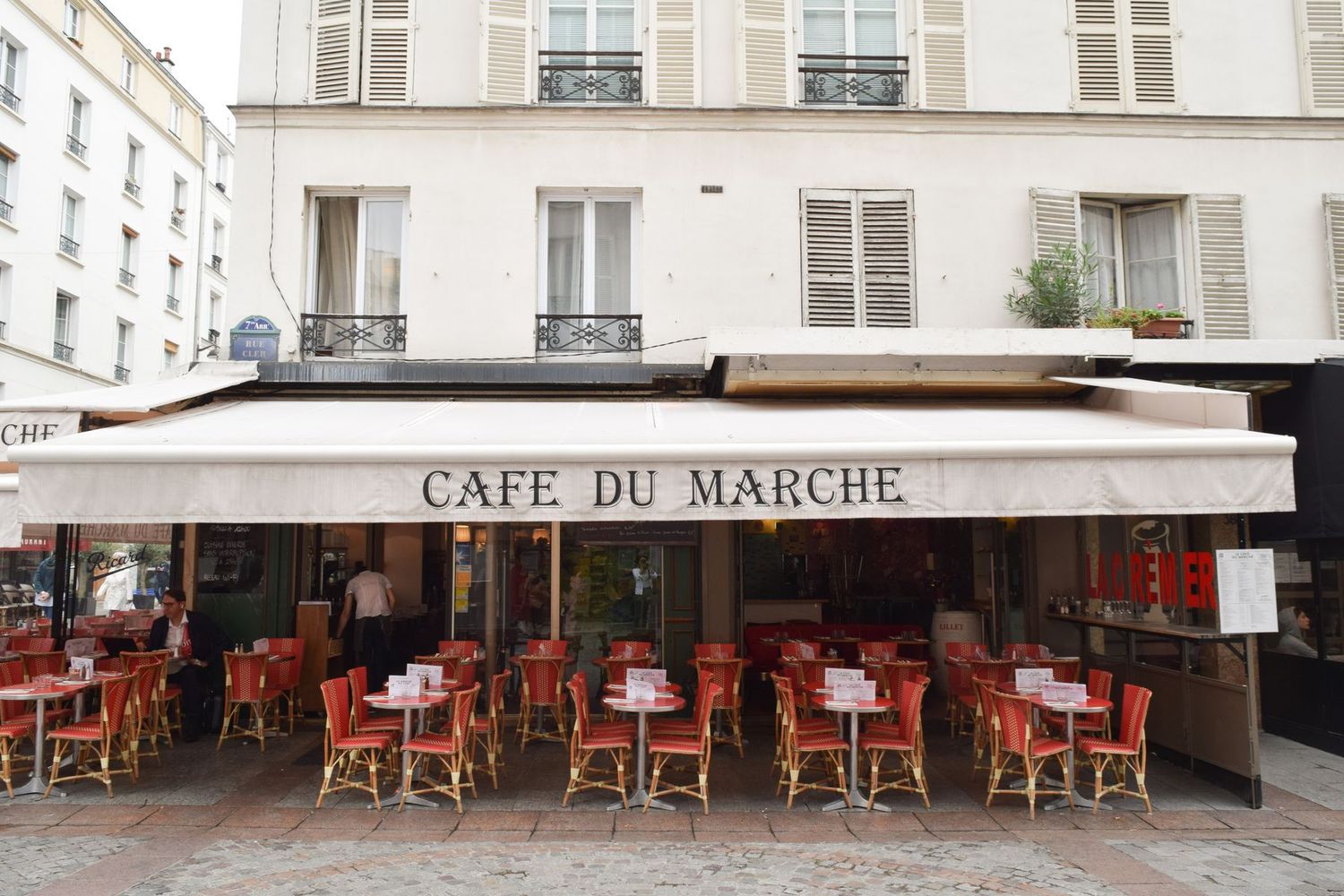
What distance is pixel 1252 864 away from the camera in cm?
568

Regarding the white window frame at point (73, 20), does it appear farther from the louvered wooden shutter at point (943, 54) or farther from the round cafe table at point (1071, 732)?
the round cafe table at point (1071, 732)

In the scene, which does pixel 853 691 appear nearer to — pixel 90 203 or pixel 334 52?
pixel 334 52

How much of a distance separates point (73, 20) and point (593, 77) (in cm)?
1918

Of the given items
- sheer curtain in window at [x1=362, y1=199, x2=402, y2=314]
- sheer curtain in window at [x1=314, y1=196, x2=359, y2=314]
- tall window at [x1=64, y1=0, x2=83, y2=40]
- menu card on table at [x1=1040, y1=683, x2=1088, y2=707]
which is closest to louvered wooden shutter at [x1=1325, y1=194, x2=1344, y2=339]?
menu card on table at [x1=1040, y1=683, x2=1088, y2=707]

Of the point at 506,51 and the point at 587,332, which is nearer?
the point at 587,332

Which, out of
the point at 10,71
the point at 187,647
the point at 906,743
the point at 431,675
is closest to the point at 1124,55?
the point at 906,743

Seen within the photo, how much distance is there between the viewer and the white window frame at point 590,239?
31.2 feet

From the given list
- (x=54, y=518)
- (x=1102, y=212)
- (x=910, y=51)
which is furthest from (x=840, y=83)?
(x=54, y=518)

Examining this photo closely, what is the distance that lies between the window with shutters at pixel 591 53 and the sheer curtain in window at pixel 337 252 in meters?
2.47

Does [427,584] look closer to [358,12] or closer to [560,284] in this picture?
[560,284]

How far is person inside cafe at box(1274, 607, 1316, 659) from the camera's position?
361 inches

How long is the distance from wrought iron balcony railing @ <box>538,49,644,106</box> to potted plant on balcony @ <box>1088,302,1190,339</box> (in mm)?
5358

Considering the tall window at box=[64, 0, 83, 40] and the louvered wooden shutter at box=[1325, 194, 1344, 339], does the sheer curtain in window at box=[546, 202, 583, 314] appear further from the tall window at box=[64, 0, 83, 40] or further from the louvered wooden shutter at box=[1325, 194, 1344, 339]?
the tall window at box=[64, 0, 83, 40]

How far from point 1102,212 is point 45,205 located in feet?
70.3
